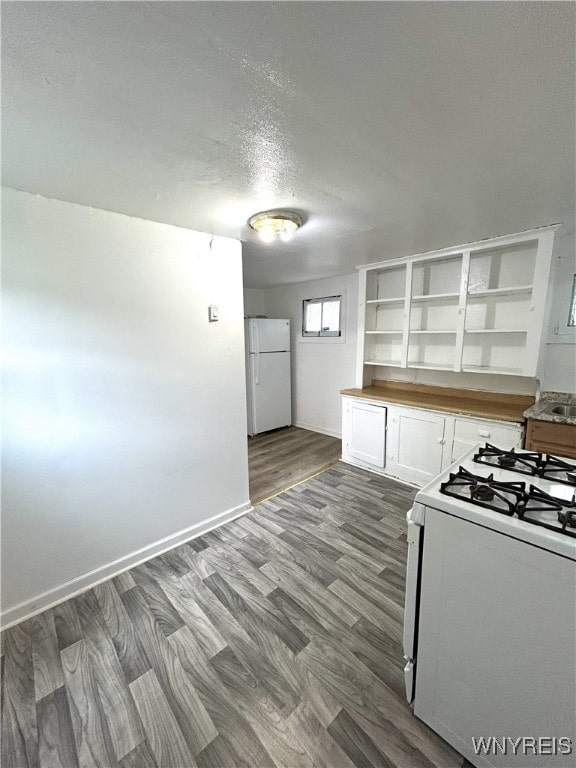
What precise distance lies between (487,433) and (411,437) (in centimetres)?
66

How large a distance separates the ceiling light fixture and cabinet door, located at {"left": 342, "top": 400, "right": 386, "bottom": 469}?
2.03 metres

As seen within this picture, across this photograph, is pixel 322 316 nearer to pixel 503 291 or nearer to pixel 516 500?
pixel 503 291

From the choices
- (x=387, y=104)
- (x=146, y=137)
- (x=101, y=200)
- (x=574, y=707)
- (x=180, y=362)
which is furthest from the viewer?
(x=180, y=362)

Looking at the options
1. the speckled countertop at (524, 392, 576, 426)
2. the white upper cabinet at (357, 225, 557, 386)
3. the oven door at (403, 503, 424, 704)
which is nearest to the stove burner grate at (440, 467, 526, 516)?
the oven door at (403, 503, 424, 704)

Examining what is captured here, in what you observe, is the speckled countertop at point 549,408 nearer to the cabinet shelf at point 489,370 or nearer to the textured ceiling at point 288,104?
the cabinet shelf at point 489,370

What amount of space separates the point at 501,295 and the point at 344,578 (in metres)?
2.73

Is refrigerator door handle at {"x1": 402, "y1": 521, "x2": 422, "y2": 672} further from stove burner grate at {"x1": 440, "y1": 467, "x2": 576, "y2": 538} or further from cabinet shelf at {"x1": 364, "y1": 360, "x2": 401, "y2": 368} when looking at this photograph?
cabinet shelf at {"x1": 364, "y1": 360, "x2": 401, "y2": 368}

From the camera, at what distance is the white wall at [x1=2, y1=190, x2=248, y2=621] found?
1586 millimetres

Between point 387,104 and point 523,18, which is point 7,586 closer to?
point 387,104

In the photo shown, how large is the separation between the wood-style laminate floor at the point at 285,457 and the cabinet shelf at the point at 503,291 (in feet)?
7.53

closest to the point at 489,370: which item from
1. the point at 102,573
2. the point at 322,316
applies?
the point at 322,316

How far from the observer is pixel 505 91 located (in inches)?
36.8

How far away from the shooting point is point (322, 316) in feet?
14.9

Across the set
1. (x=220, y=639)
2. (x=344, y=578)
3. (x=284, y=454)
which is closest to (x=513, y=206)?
(x=344, y=578)
